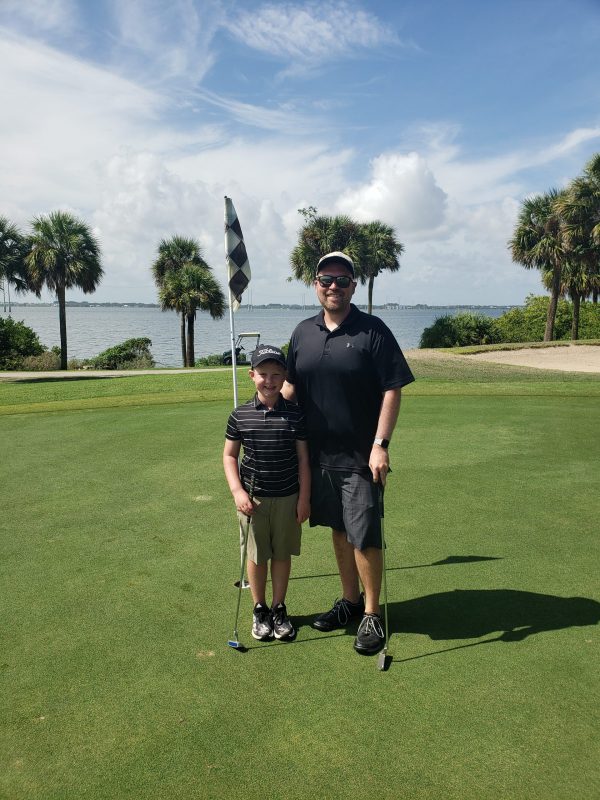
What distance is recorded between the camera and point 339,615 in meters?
3.85

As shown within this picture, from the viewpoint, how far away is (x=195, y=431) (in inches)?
380

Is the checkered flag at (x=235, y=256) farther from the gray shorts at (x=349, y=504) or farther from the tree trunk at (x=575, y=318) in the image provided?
the tree trunk at (x=575, y=318)

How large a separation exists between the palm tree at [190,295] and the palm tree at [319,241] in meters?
9.48

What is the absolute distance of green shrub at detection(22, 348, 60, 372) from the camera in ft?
115

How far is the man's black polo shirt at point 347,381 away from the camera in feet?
12.1

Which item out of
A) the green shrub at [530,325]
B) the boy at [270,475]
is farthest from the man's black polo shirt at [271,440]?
the green shrub at [530,325]

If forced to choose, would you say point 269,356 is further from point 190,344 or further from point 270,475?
point 190,344

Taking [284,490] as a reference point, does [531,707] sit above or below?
below

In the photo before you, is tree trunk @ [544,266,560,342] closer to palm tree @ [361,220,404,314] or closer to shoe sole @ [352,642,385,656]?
palm tree @ [361,220,404,314]

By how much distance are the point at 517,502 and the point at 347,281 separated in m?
Answer: 3.08

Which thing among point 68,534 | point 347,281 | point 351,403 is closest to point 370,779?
point 351,403

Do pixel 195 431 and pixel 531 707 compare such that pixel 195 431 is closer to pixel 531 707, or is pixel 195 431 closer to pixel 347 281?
pixel 347 281

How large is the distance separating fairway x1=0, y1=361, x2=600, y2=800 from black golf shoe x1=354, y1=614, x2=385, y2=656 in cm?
7

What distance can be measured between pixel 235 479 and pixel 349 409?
30.7 inches
